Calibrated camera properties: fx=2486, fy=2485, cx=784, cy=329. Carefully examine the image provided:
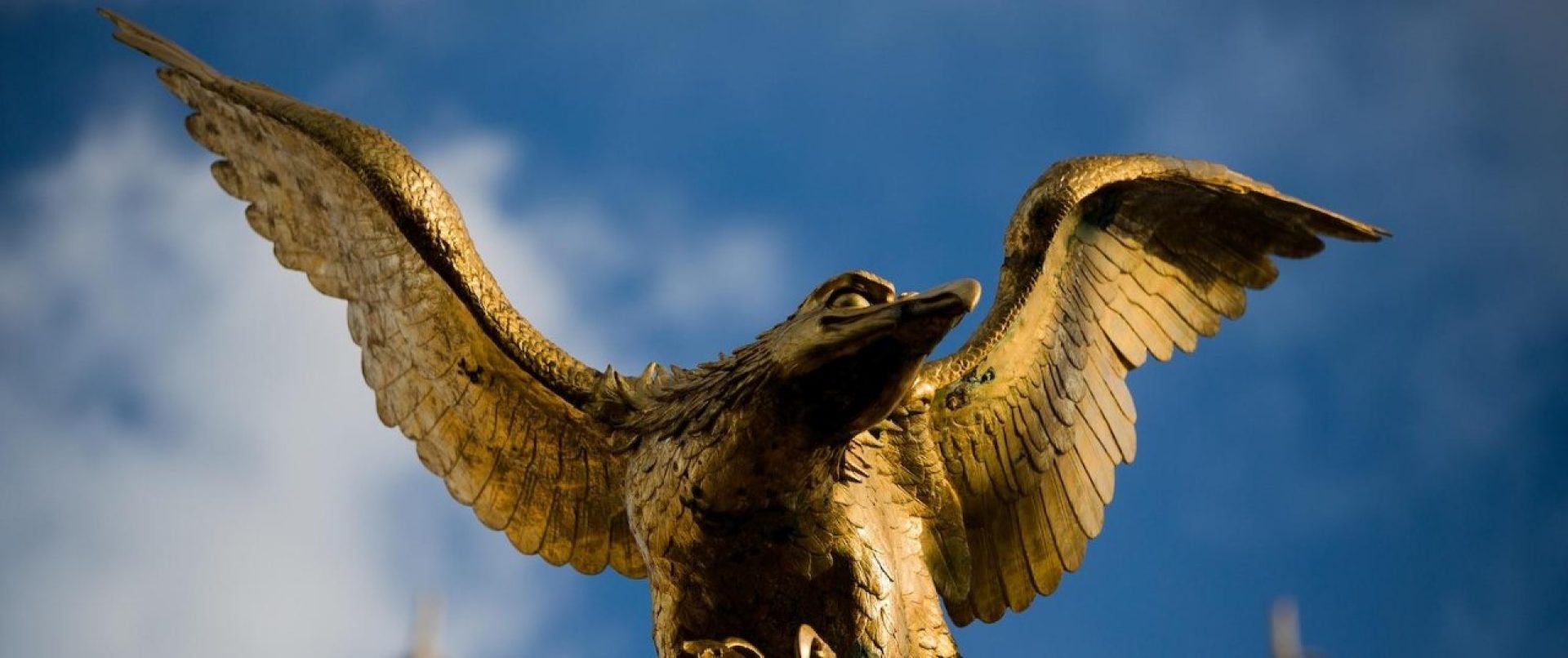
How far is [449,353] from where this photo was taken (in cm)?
1023

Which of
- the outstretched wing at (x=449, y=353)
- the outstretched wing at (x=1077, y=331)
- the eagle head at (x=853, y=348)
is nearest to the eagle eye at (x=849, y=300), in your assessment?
the eagle head at (x=853, y=348)

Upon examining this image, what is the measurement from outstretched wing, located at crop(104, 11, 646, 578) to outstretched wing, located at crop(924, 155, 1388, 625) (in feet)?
4.75

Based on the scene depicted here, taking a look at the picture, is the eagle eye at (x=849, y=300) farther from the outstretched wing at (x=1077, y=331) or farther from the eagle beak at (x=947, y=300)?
the outstretched wing at (x=1077, y=331)

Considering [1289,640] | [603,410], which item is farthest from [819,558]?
[1289,640]

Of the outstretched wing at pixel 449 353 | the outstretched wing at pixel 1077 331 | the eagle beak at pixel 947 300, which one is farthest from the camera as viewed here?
the outstretched wing at pixel 1077 331

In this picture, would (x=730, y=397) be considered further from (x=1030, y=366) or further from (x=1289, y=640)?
(x=1289, y=640)

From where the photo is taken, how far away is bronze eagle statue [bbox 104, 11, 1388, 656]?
29.1 ft

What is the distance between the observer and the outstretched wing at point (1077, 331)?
10094 millimetres

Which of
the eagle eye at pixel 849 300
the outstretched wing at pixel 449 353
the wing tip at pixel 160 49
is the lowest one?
the eagle eye at pixel 849 300

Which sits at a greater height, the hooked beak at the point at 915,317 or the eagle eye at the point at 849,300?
the eagle eye at the point at 849,300

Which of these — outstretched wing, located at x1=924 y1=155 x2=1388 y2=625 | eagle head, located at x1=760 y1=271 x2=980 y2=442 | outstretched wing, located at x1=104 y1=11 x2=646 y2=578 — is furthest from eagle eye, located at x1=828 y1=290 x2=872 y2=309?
outstretched wing, located at x1=104 y1=11 x2=646 y2=578

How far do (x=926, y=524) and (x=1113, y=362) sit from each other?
126 centimetres

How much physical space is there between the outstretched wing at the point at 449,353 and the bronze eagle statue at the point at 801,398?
1 cm

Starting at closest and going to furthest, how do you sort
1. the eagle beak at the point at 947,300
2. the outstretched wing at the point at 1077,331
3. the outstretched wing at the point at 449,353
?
the eagle beak at the point at 947,300, the outstretched wing at the point at 449,353, the outstretched wing at the point at 1077,331
